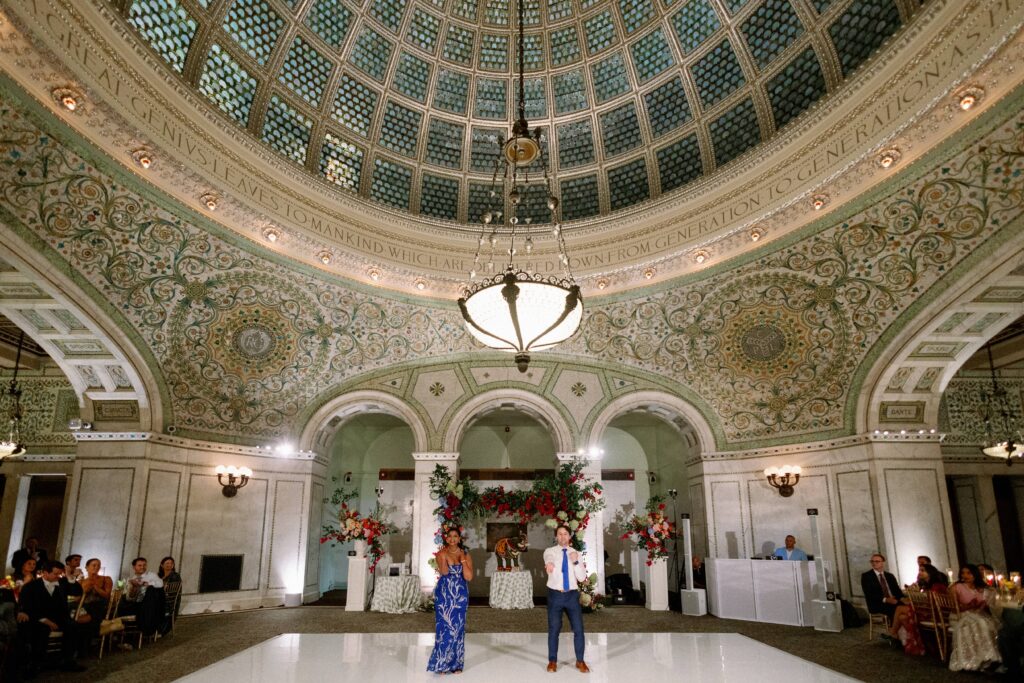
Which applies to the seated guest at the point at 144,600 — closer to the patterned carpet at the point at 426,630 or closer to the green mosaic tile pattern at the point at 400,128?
the patterned carpet at the point at 426,630

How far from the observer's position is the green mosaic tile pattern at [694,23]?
1020cm

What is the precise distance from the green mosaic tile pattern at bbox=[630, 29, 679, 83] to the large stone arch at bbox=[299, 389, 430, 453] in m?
7.94

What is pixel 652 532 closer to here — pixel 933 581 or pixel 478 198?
pixel 933 581

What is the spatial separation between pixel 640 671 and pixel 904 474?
6460 mm

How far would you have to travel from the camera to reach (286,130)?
10.3 meters

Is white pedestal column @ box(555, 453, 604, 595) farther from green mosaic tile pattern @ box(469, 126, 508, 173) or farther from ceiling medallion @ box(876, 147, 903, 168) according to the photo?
ceiling medallion @ box(876, 147, 903, 168)

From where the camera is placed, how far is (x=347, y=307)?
37.6 feet

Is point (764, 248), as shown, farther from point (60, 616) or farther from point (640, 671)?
point (60, 616)

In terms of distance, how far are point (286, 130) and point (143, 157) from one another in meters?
2.84

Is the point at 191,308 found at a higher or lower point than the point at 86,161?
lower

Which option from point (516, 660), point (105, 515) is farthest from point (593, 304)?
point (105, 515)

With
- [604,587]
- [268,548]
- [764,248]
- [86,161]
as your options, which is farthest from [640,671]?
[86,161]

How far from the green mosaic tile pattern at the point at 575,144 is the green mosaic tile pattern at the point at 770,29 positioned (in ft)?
10.7

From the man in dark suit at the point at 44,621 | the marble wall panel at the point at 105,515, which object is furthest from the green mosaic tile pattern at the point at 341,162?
the man in dark suit at the point at 44,621
